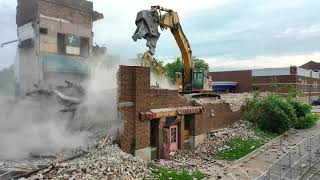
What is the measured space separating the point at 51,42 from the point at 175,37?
1093 cm

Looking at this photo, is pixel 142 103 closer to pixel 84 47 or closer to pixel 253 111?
pixel 253 111

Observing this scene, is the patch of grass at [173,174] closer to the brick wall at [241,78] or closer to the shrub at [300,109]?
the shrub at [300,109]

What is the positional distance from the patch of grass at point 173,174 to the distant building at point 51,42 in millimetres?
15934

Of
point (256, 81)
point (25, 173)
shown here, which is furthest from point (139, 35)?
point (256, 81)

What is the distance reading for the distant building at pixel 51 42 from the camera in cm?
2769

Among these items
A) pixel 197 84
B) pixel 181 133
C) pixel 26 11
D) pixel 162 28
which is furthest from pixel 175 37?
pixel 26 11

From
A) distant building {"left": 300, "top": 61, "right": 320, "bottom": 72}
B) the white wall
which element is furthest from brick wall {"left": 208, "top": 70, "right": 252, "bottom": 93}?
distant building {"left": 300, "top": 61, "right": 320, "bottom": 72}

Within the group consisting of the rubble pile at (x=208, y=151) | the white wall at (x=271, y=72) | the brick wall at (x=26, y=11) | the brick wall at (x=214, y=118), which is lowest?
the rubble pile at (x=208, y=151)

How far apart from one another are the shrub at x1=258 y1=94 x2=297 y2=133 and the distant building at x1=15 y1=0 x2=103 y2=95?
1529 cm

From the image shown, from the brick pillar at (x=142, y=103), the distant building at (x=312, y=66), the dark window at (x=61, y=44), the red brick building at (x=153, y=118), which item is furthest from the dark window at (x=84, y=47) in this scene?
the distant building at (x=312, y=66)

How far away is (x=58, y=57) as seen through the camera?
28.8 metres

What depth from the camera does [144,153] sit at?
1593cm

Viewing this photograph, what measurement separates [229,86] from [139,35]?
46361 millimetres

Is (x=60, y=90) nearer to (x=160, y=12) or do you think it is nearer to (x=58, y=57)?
(x=160, y=12)
